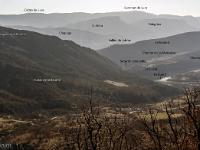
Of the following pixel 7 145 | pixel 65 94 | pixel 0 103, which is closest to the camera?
pixel 7 145

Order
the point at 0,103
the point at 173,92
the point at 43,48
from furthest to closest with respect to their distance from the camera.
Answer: the point at 43,48 → the point at 173,92 → the point at 0,103

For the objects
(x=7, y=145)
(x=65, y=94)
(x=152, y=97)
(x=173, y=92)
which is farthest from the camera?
(x=173, y=92)

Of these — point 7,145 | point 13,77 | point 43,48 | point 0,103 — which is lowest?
point 7,145

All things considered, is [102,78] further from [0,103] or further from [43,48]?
[0,103]

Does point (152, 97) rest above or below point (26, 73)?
below

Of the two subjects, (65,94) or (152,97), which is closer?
(65,94)

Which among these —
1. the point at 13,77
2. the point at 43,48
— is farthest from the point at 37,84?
the point at 43,48

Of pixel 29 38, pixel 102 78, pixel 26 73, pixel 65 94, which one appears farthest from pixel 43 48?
pixel 65 94

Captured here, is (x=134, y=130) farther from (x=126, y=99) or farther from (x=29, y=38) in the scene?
(x=29, y=38)

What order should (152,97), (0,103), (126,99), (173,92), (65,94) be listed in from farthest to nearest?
(173,92), (152,97), (126,99), (65,94), (0,103)
